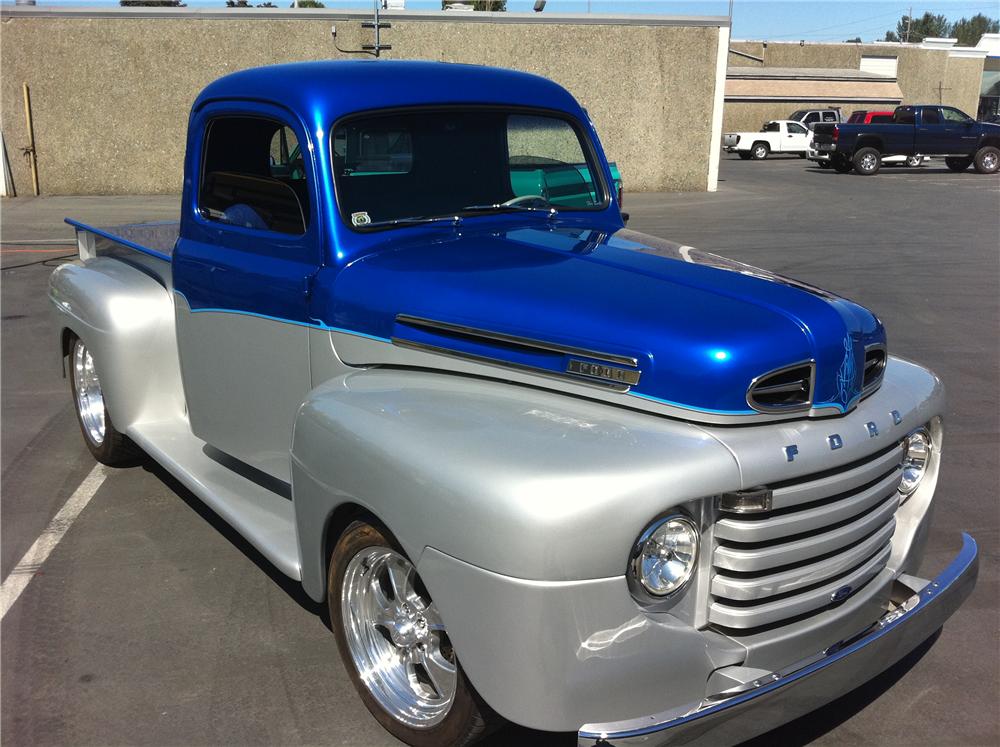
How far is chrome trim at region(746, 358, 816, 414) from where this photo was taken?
2.66 m

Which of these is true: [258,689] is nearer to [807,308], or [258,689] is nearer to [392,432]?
[392,432]

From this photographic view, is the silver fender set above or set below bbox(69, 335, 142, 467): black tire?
above

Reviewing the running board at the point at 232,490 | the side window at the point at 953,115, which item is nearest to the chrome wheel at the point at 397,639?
the running board at the point at 232,490

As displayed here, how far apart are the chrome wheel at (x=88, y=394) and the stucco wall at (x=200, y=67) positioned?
15.8m

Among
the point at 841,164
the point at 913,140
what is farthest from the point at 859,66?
the point at 841,164

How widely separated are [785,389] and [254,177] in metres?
2.43

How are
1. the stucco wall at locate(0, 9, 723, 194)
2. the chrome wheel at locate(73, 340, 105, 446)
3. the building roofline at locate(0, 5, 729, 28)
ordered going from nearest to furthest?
the chrome wheel at locate(73, 340, 105, 446)
the building roofline at locate(0, 5, 729, 28)
the stucco wall at locate(0, 9, 723, 194)

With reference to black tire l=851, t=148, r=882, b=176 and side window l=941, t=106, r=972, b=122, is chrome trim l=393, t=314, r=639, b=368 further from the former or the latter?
side window l=941, t=106, r=972, b=122

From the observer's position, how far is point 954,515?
478cm

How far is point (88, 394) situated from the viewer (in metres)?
5.62

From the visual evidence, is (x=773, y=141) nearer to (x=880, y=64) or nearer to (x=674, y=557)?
(x=880, y=64)

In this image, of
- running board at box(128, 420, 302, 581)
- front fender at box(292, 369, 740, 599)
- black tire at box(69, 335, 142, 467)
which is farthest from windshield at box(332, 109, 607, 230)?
black tire at box(69, 335, 142, 467)

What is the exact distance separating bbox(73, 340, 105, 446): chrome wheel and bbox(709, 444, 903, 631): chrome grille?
4.07 metres

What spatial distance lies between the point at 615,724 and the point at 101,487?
3.75 m
